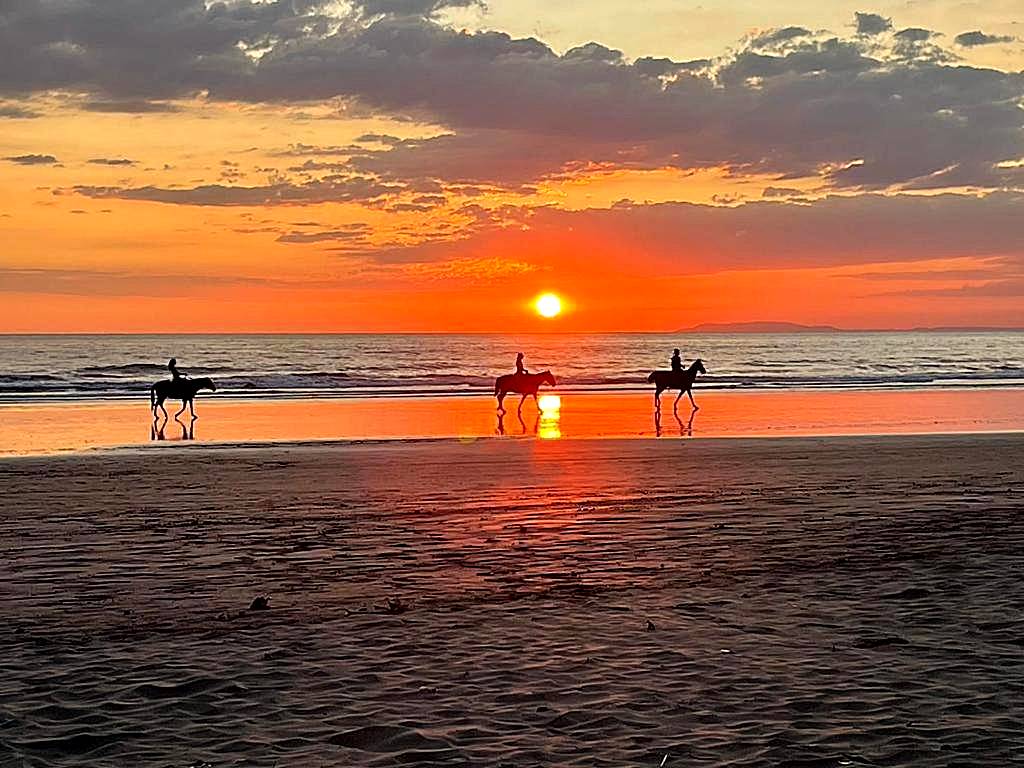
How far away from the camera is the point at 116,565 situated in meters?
11.1

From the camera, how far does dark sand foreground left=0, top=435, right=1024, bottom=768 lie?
6.11 m

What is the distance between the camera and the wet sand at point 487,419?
1133 inches

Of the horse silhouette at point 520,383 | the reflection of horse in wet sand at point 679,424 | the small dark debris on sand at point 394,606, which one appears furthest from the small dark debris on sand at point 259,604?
the horse silhouette at point 520,383

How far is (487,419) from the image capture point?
35.2 m

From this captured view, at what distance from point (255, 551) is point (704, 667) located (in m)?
5.94

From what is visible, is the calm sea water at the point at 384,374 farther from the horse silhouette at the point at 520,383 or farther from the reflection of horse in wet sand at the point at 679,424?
the reflection of horse in wet sand at the point at 679,424

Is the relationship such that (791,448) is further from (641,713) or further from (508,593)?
(641,713)

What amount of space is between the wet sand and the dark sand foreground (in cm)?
1165

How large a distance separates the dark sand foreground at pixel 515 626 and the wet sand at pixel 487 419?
38.2 feet

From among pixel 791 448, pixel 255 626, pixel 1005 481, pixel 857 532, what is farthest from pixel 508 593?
pixel 791 448

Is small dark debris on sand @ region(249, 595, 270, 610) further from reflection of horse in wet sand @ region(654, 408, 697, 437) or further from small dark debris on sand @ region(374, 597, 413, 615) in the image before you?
reflection of horse in wet sand @ region(654, 408, 697, 437)

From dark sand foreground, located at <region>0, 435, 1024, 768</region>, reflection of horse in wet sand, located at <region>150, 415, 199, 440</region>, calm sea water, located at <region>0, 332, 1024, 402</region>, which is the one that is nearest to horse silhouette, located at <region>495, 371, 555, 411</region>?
reflection of horse in wet sand, located at <region>150, 415, 199, 440</region>

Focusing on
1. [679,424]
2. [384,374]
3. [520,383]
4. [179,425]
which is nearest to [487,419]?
[520,383]

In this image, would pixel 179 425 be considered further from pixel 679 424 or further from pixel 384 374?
pixel 384 374
